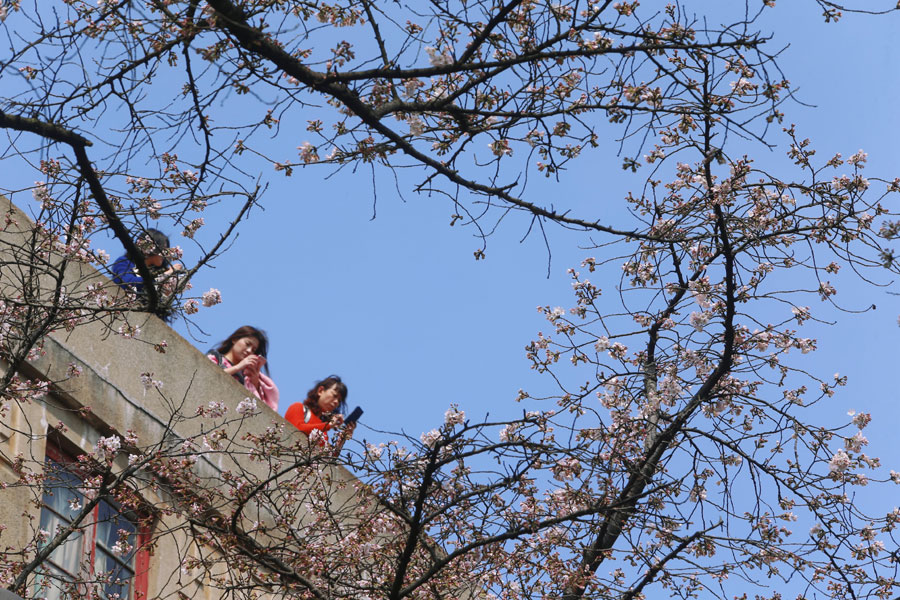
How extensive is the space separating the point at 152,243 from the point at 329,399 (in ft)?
9.12

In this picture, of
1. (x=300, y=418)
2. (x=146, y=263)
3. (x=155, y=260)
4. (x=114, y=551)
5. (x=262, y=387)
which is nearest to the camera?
(x=146, y=263)

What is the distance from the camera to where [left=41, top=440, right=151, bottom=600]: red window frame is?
7.90 m

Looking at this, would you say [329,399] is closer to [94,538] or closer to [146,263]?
[94,538]

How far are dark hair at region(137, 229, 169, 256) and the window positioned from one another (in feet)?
4.42

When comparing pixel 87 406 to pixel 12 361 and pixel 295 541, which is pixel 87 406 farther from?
pixel 295 541

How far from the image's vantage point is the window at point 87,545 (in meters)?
7.69

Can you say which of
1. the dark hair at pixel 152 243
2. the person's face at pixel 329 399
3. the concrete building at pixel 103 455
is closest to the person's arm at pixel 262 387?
the person's face at pixel 329 399

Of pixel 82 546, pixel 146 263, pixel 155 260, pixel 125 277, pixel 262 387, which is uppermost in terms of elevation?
pixel 262 387

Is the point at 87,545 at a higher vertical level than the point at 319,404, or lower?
lower

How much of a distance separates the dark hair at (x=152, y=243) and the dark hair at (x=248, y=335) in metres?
1.78

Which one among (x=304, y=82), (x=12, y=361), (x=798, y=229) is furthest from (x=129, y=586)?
(x=798, y=229)

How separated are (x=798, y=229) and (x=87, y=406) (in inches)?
184

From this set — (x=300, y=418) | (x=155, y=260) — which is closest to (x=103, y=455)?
(x=155, y=260)

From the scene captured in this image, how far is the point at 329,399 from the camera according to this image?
33.7 feet
